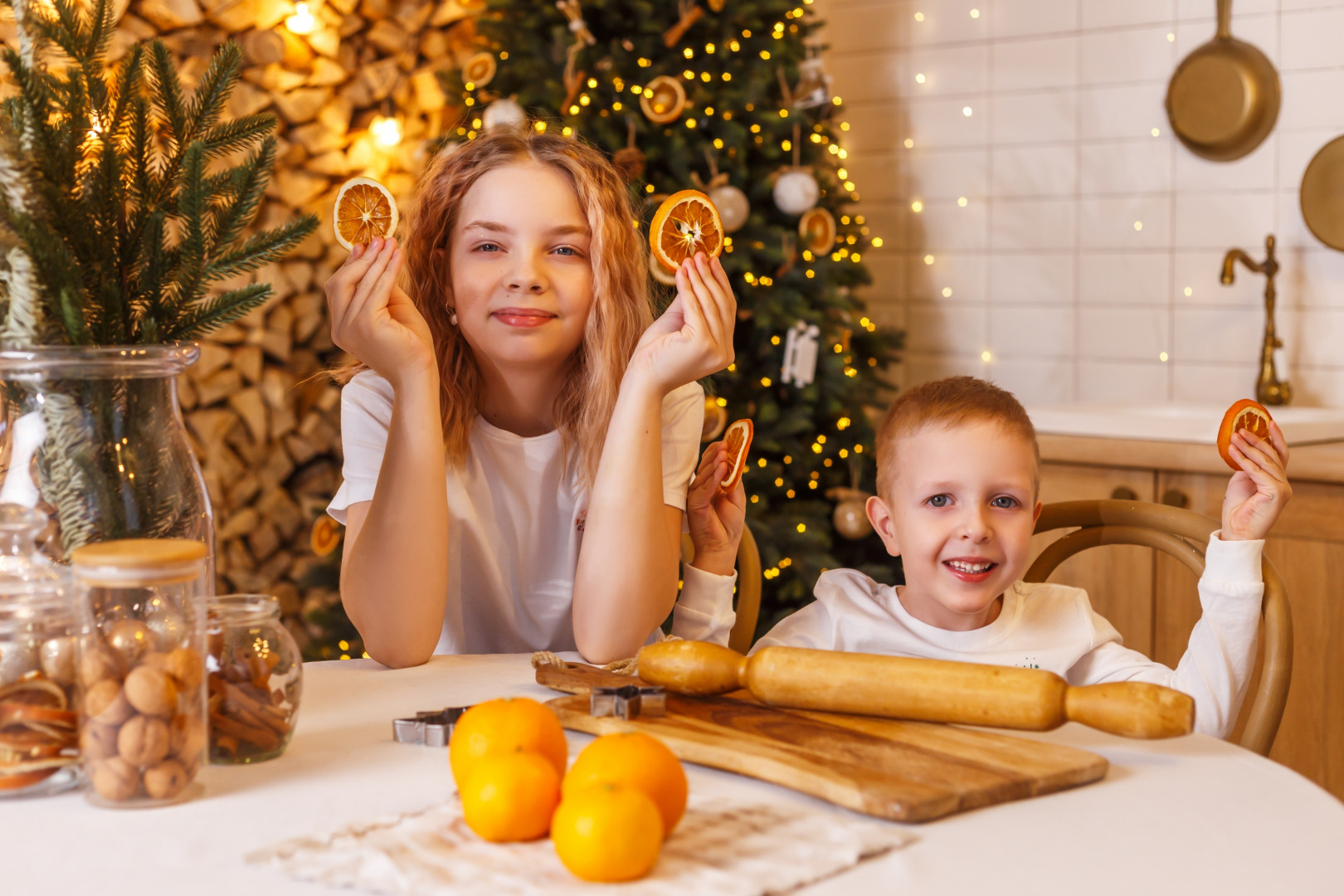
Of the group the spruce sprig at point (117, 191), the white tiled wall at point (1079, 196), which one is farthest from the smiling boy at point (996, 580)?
the white tiled wall at point (1079, 196)

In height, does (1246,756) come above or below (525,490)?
below

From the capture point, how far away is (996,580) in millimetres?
1348

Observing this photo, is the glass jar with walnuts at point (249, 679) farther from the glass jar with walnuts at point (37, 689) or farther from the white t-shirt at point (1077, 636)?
the white t-shirt at point (1077, 636)

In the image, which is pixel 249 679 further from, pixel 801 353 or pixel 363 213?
pixel 801 353

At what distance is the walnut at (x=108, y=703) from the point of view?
0.83m

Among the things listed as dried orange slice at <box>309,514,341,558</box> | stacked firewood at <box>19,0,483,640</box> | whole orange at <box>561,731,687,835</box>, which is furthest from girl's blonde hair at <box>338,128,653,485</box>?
stacked firewood at <box>19,0,483,640</box>

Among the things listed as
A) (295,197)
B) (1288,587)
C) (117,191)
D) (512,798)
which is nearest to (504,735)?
(512,798)

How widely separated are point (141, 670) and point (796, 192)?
8.61 ft

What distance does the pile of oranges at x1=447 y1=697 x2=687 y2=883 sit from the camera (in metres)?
0.73

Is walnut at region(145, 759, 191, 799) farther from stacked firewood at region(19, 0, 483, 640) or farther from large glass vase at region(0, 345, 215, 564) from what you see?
stacked firewood at region(19, 0, 483, 640)

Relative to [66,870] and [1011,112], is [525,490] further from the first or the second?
[1011,112]

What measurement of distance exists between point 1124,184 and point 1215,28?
449 mm

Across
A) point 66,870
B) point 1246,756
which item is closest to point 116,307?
point 66,870

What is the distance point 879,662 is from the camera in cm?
103
